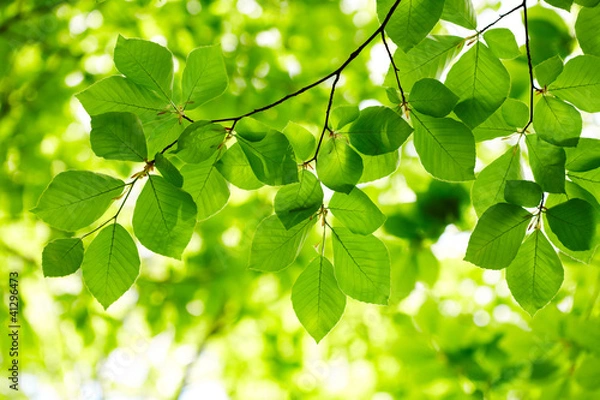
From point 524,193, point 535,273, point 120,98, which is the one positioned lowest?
point 535,273

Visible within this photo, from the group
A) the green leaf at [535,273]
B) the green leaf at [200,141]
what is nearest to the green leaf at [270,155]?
the green leaf at [200,141]

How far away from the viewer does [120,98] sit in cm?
81

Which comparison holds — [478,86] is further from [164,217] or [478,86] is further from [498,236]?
[164,217]

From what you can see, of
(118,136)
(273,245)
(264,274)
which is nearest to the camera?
(118,136)

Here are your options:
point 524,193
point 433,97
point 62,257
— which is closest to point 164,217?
point 62,257

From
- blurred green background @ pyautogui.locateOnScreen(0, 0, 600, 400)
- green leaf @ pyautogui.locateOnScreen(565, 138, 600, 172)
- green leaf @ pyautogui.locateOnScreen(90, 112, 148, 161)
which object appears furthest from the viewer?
blurred green background @ pyautogui.locateOnScreen(0, 0, 600, 400)

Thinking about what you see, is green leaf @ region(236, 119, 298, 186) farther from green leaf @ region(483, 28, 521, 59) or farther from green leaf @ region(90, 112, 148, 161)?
green leaf @ region(483, 28, 521, 59)

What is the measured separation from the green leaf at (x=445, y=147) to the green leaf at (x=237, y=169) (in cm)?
27

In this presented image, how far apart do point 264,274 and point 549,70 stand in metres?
2.37

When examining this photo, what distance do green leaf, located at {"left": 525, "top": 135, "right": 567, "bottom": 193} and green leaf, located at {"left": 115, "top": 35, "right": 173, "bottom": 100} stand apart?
0.60 m

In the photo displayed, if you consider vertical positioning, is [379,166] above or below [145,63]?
below

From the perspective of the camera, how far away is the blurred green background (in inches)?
75.2

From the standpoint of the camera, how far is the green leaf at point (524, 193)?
78cm

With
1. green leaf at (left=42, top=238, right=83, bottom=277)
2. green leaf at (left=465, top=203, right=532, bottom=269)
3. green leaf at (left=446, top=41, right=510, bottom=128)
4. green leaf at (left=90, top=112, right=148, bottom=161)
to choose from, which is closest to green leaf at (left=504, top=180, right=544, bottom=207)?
→ green leaf at (left=465, top=203, right=532, bottom=269)
